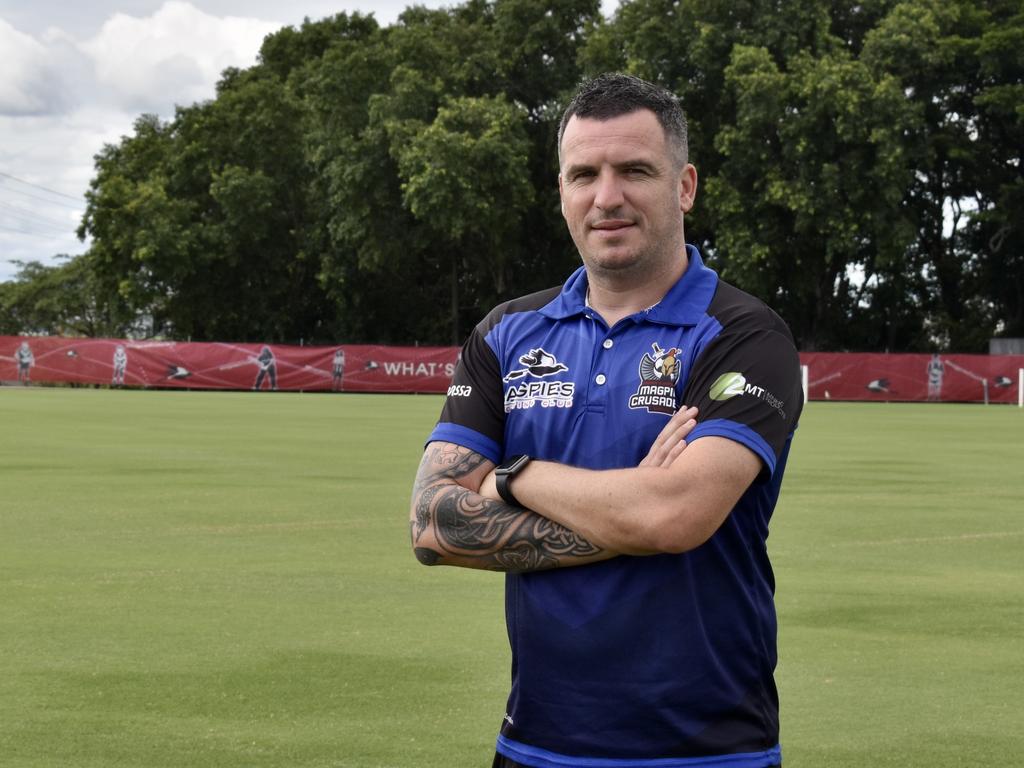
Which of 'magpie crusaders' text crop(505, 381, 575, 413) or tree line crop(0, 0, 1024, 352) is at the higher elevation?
tree line crop(0, 0, 1024, 352)

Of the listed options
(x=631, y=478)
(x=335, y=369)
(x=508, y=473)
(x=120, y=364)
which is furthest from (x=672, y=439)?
(x=120, y=364)

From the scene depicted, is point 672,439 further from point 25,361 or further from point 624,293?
point 25,361

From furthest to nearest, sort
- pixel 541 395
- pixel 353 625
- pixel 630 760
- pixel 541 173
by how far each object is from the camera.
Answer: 1. pixel 541 173
2. pixel 353 625
3. pixel 541 395
4. pixel 630 760

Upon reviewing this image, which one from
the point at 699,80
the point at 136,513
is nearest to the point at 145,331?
the point at 699,80

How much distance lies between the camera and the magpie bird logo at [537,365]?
347 cm

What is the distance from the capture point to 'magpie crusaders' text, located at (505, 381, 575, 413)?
3413mm

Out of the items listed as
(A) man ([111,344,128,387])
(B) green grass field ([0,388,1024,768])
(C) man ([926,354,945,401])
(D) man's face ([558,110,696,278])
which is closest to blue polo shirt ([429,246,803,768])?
(D) man's face ([558,110,696,278])

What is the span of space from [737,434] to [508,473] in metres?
0.52

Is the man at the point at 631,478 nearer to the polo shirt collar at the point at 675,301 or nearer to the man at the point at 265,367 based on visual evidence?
the polo shirt collar at the point at 675,301

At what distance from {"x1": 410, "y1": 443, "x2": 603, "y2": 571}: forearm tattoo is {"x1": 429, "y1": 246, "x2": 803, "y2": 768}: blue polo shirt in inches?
2.0

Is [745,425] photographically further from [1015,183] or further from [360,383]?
[1015,183]

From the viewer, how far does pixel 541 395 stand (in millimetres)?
3461

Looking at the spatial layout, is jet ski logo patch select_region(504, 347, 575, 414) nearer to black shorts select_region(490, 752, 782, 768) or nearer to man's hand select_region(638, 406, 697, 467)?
man's hand select_region(638, 406, 697, 467)

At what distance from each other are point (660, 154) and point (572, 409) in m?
0.62
